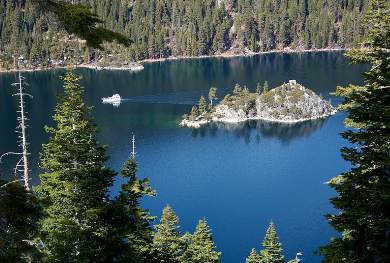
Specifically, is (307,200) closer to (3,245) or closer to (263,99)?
(263,99)

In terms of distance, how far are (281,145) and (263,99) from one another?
2391 centimetres

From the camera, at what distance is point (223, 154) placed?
9150 centimetres

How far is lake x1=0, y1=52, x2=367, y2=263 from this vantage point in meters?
62.5

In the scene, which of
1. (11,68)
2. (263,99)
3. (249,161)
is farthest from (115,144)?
(11,68)

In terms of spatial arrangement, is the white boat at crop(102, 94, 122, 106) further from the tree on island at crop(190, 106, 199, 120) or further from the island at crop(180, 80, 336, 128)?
the tree on island at crop(190, 106, 199, 120)

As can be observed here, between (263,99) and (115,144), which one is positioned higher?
(263,99)

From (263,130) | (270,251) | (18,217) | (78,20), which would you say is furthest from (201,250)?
(263,130)

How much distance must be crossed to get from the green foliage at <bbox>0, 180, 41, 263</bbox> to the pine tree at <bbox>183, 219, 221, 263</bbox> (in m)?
21.7

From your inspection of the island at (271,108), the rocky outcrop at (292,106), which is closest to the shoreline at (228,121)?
the island at (271,108)

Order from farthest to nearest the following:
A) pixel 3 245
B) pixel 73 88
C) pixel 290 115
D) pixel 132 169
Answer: pixel 290 115 → pixel 132 169 → pixel 73 88 → pixel 3 245

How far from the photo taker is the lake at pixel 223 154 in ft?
205

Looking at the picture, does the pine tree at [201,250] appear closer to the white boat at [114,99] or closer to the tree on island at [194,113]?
the tree on island at [194,113]

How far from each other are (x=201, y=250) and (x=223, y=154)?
62.0m

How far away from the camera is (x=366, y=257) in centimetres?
1134
